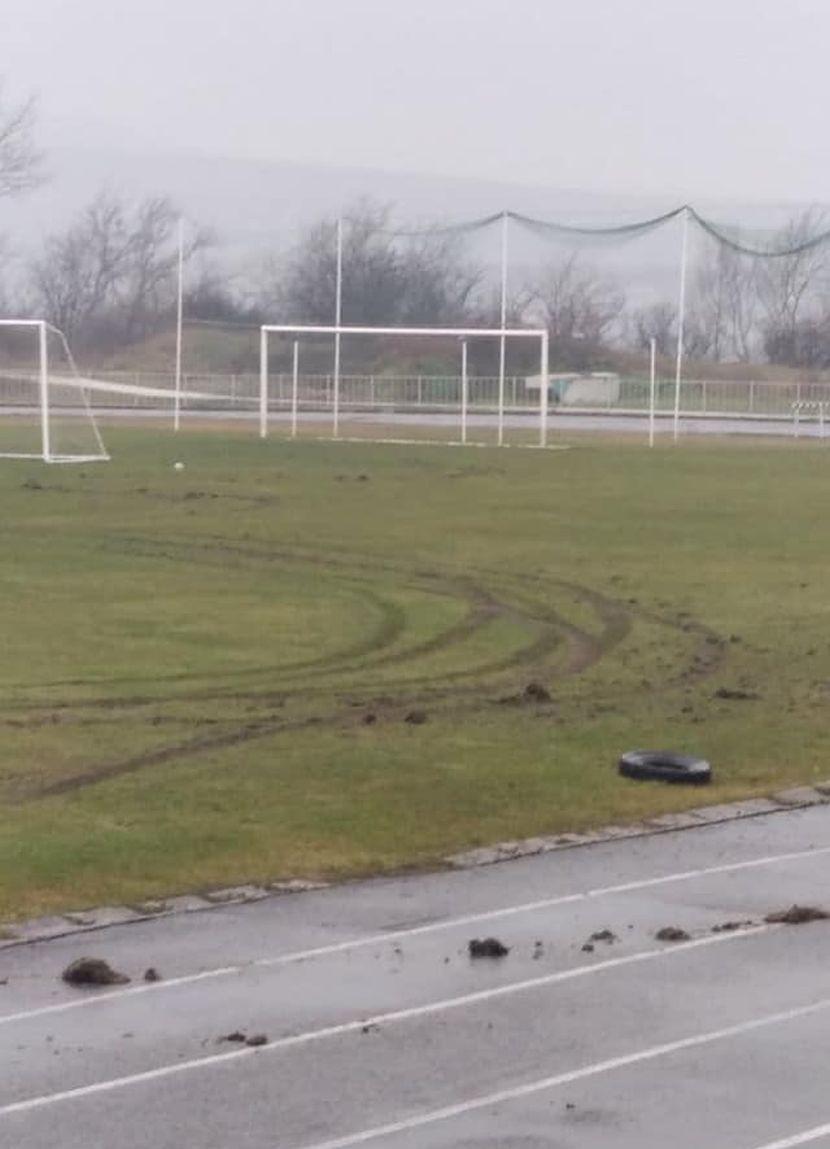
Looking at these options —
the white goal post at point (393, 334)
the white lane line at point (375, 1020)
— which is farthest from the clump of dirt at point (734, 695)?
the white goal post at point (393, 334)

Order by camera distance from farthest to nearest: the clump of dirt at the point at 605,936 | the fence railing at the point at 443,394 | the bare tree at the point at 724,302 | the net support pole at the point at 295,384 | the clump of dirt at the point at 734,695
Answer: the bare tree at the point at 724,302, the fence railing at the point at 443,394, the net support pole at the point at 295,384, the clump of dirt at the point at 734,695, the clump of dirt at the point at 605,936

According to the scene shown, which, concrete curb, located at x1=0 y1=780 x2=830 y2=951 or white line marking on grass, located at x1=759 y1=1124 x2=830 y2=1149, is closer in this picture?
white line marking on grass, located at x1=759 y1=1124 x2=830 y2=1149

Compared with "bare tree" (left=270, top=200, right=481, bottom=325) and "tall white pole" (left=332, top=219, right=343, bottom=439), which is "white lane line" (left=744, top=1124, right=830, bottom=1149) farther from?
"bare tree" (left=270, top=200, right=481, bottom=325)

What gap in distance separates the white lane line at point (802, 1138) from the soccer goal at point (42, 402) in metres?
39.1

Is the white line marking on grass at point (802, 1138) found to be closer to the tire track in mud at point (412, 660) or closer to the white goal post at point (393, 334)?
the tire track in mud at point (412, 660)

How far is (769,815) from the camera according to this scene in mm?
12398

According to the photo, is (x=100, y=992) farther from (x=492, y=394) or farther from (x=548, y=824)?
(x=492, y=394)

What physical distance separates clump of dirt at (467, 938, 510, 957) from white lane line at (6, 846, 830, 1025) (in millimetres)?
371

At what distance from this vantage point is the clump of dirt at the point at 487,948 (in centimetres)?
923

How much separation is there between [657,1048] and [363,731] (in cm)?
708

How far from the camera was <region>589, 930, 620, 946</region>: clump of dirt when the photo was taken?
949 centimetres

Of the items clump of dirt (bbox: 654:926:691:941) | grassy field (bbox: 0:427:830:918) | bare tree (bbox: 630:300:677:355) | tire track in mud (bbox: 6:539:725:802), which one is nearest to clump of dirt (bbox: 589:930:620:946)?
clump of dirt (bbox: 654:926:691:941)

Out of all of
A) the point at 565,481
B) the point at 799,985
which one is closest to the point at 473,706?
the point at 799,985

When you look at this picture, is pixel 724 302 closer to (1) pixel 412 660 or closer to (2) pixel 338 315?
(2) pixel 338 315
